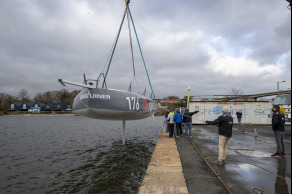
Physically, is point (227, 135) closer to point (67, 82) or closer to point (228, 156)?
point (228, 156)

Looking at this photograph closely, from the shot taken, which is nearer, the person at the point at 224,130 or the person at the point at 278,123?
the person at the point at 224,130

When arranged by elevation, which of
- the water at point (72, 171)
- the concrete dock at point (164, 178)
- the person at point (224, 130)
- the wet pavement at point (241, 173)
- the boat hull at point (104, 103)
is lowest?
the water at point (72, 171)

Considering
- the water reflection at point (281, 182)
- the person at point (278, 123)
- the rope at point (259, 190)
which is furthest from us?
the person at point (278, 123)

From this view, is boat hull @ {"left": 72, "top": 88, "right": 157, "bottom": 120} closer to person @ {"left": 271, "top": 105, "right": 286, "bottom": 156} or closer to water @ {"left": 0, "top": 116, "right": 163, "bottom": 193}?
water @ {"left": 0, "top": 116, "right": 163, "bottom": 193}

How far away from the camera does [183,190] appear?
12.2ft

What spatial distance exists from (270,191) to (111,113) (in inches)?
214

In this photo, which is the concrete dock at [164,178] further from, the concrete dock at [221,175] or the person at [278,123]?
the person at [278,123]

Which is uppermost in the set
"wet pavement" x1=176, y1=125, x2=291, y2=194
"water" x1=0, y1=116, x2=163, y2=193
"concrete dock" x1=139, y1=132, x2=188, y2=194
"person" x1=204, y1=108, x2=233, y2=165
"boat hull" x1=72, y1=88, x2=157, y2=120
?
"boat hull" x1=72, y1=88, x2=157, y2=120

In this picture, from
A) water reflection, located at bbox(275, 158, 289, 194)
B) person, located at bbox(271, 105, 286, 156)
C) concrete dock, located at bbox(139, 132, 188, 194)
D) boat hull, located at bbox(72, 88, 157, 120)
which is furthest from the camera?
boat hull, located at bbox(72, 88, 157, 120)

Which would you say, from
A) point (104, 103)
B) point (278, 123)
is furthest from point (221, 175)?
point (104, 103)

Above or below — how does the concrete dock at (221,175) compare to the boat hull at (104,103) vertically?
below

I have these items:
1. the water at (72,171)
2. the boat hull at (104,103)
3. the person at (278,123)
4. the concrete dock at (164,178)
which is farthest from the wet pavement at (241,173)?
the boat hull at (104,103)

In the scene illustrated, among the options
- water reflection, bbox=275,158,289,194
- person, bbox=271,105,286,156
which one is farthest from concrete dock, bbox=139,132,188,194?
person, bbox=271,105,286,156

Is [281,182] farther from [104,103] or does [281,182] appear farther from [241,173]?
[104,103]
